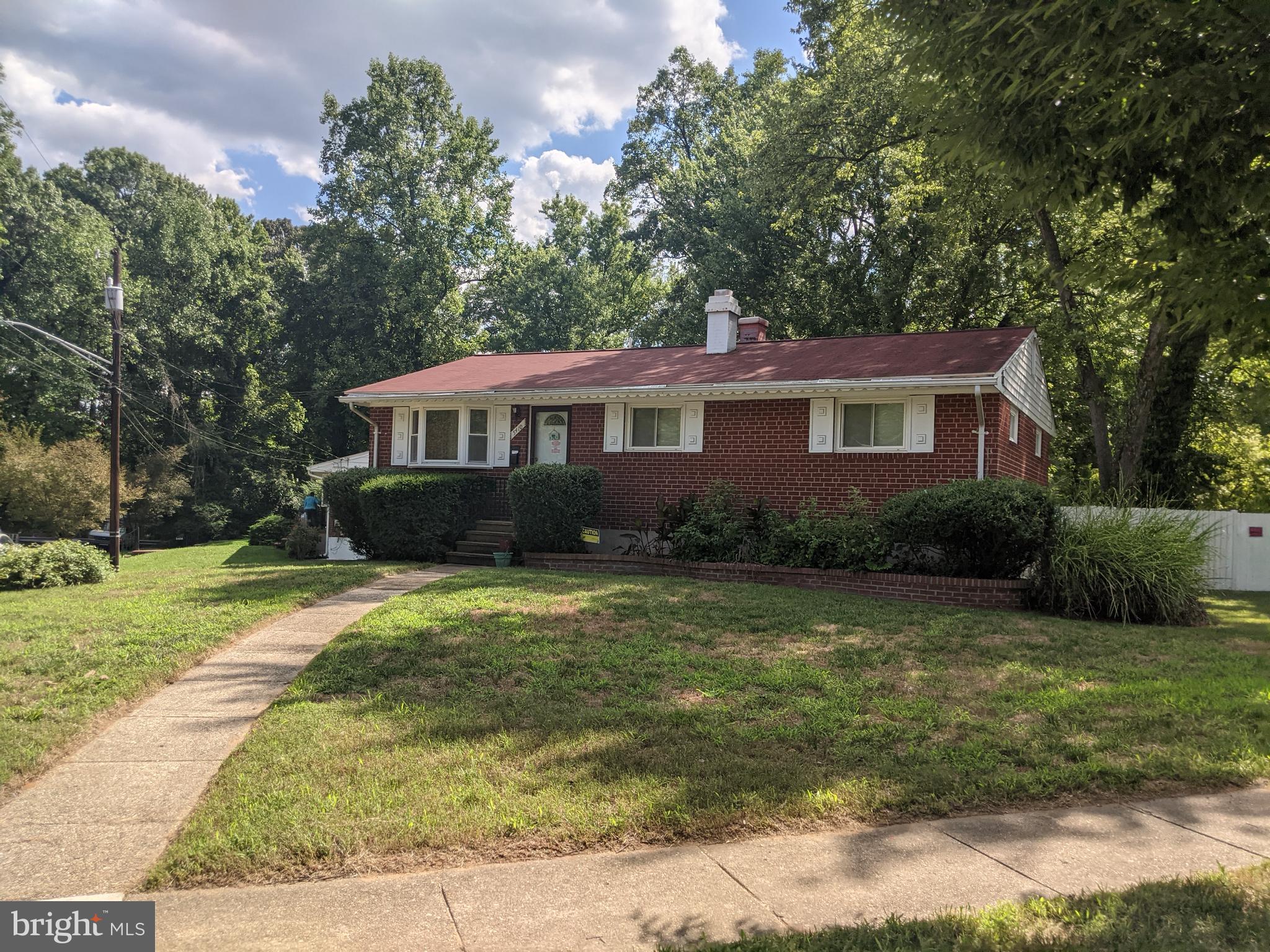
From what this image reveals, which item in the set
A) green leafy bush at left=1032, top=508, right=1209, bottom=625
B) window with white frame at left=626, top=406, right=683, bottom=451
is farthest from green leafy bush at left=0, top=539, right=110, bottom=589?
green leafy bush at left=1032, top=508, right=1209, bottom=625

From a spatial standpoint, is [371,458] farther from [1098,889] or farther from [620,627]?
[1098,889]

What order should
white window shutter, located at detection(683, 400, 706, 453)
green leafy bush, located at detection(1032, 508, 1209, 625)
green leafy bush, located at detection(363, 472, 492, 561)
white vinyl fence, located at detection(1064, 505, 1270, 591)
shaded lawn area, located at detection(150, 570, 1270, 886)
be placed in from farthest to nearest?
white vinyl fence, located at detection(1064, 505, 1270, 591), white window shutter, located at detection(683, 400, 706, 453), green leafy bush, located at detection(363, 472, 492, 561), green leafy bush, located at detection(1032, 508, 1209, 625), shaded lawn area, located at detection(150, 570, 1270, 886)

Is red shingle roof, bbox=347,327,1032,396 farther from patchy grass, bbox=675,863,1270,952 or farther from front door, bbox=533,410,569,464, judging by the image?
patchy grass, bbox=675,863,1270,952

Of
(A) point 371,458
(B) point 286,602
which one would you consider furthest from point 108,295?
(B) point 286,602

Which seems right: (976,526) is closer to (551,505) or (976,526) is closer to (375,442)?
(551,505)

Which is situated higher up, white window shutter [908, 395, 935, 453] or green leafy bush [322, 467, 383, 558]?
white window shutter [908, 395, 935, 453]

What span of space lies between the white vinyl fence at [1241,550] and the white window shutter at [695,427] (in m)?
9.64

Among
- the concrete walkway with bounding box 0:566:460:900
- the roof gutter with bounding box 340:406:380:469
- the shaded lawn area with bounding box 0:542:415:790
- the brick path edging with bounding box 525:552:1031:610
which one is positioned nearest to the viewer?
the concrete walkway with bounding box 0:566:460:900

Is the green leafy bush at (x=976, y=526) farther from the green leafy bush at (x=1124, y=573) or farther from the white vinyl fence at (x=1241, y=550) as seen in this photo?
the white vinyl fence at (x=1241, y=550)

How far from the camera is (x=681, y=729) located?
5.98m

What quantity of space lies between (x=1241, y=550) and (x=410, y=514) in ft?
53.7

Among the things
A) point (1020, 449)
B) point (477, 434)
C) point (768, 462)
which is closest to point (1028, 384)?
point (1020, 449)

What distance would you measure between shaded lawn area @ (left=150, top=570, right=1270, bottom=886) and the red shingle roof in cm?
623

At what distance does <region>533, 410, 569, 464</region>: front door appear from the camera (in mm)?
18156
